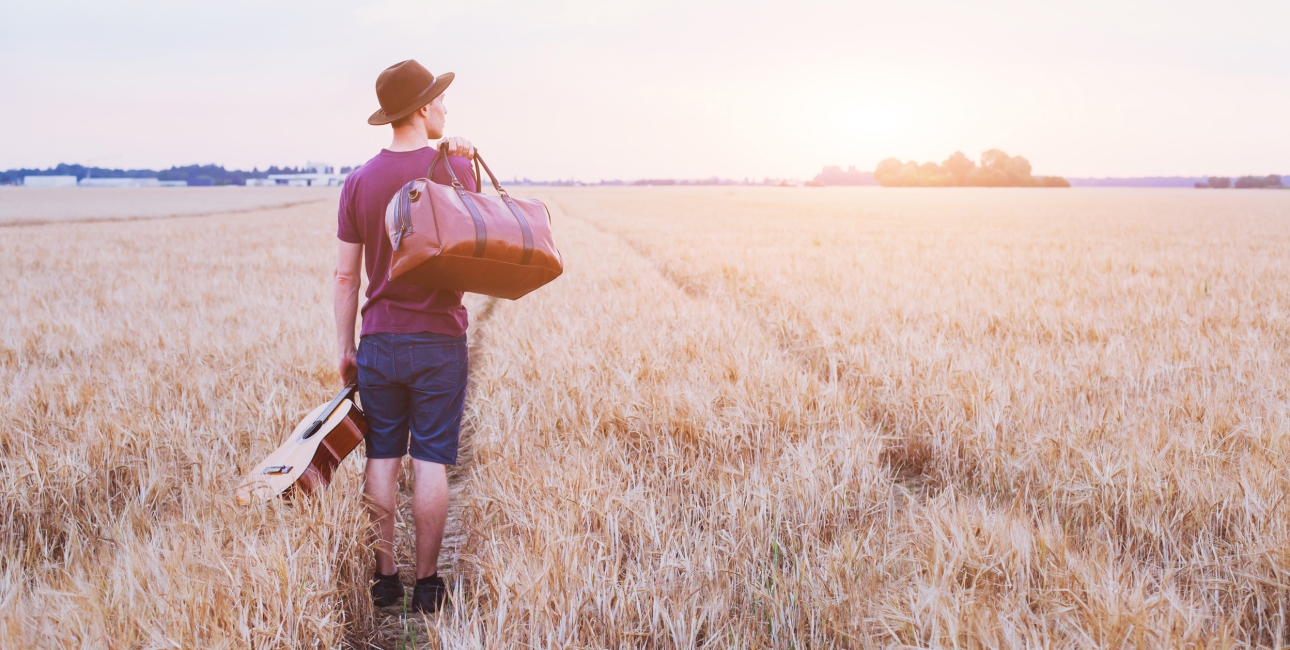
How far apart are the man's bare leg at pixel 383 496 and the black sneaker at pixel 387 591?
0.03m

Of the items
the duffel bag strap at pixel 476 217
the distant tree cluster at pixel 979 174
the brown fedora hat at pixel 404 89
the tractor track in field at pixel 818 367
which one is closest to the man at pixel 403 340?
the brown fedora hat at pixel 404 89

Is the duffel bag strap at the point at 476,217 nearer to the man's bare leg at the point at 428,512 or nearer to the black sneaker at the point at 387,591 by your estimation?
the man's bare leg at the point at 428,512

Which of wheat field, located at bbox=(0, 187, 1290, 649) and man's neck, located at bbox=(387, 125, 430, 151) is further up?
man's neck, located at bbox=(387, 125, 430, 151)

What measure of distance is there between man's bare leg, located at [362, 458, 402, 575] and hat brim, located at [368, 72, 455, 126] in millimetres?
1166

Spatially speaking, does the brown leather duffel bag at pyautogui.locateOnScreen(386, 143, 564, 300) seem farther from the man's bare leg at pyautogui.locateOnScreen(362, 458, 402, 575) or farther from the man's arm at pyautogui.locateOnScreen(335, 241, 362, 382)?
the man's bare leg at pyautogui.locateOnScreen(362, 458, 402, 575)

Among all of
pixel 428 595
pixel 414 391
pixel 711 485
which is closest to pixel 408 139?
pixel 414 391

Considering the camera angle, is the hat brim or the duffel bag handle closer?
the duffel bag handle

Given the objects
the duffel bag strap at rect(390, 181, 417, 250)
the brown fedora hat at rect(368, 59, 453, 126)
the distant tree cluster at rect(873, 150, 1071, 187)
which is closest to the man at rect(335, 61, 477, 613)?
the brown fedora hat at rect(368, 59, 453, 126)

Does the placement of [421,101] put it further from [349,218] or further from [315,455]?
[315,455]

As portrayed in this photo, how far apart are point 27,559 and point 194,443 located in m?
0.97

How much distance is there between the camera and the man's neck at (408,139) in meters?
2.34

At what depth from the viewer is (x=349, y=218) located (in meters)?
2.39

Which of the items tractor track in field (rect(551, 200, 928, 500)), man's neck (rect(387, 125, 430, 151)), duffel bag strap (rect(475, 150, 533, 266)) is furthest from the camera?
tractor track in field (rect(551, 200, 928, 500))

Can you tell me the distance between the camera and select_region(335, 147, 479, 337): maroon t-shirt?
2.31 meters
